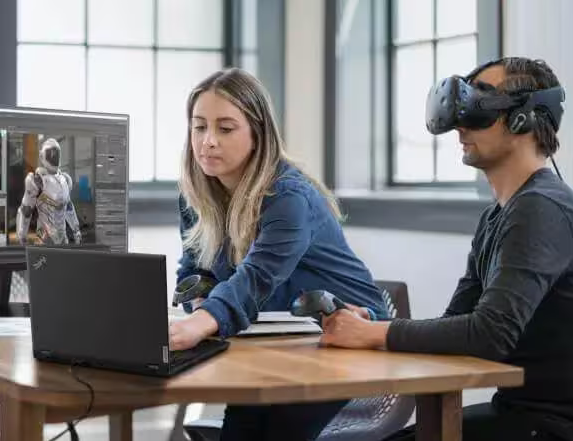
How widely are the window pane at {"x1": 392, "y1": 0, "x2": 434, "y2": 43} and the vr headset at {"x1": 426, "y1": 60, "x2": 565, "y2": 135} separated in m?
1.86

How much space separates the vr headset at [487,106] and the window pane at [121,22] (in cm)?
232

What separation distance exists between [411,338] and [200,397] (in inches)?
17.3

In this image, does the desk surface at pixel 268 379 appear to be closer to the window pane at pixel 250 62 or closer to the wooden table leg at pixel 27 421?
the wooden table leg at pixel 27 421

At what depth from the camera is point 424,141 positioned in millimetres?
3680

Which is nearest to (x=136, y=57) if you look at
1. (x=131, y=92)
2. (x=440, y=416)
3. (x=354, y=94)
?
(x=131, y=92)

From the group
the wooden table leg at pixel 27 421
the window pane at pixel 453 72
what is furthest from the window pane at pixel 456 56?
the wooden table leg at pixel 27 421

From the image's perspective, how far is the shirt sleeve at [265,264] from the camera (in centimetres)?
190

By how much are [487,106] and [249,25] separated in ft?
7.64

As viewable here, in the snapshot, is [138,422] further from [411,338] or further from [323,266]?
[411,338]

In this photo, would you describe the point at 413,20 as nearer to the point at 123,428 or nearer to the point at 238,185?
the point at 238,185

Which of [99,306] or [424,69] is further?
[424,69]

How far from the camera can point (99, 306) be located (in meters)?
1.56

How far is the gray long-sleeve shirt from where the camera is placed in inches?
65.7

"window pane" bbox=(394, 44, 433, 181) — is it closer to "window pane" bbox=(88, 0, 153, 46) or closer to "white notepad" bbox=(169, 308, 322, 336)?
"window pane" bbox=(88, 0, 153, 46)
